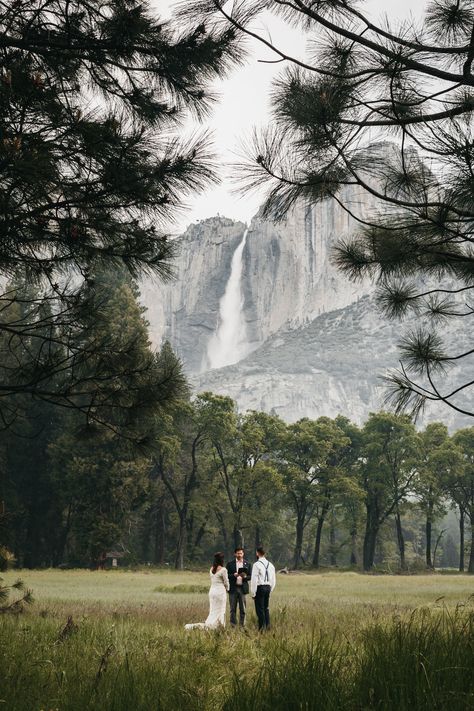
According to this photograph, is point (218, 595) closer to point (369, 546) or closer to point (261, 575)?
point (261, 575)

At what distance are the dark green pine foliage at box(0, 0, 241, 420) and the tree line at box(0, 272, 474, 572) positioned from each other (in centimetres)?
3044

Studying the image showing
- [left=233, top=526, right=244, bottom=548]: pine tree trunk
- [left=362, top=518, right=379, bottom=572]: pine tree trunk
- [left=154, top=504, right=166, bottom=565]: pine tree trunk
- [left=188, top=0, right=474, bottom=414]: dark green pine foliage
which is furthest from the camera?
[left=362, top=518, right=379, bottom=572]: pine tree trunk

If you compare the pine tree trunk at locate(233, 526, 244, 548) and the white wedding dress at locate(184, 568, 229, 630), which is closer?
the white wedding dress at locate(184, 568, 229, 630)

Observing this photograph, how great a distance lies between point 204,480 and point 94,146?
1951 inches

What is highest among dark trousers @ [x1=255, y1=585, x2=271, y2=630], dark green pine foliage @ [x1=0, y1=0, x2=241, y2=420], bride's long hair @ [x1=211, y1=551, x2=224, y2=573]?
dark green pine foliage @ [x1=0, y1=0, x2=241, y2=420]

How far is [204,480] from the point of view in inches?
2143

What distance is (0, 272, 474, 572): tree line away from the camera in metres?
41.9

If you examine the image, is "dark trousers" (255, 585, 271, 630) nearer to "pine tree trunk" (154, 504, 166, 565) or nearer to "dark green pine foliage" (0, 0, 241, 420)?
"dark green pine foliage" (0, 0, 241, 420)

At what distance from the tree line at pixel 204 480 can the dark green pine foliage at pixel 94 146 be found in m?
30.4

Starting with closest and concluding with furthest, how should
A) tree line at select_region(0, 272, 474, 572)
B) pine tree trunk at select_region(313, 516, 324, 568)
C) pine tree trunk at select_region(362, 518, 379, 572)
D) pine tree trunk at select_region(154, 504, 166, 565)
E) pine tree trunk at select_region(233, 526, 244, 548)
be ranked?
1. tree line at select_region(0, 272, 474, 572)
2. pine tree trunk at select_region(233, 526, 244, 548)
3. pine tree trunk at select_region(154, 504, 166, 565)
4. pine tree trunk at select_region(313, 516, 324, 568)
5. pine tree trunk at select_region(362, 518, 379, 572)

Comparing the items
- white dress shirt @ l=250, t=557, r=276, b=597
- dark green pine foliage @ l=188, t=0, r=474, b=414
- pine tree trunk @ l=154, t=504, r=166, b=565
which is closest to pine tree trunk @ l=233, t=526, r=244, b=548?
pine tree trunk @ l=154, t=504, r=166, b=565

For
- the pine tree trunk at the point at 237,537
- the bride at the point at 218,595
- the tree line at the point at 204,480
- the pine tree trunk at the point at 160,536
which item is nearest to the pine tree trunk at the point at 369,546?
the tree line at the point at 204,480

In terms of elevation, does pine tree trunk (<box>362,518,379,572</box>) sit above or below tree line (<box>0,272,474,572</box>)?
below

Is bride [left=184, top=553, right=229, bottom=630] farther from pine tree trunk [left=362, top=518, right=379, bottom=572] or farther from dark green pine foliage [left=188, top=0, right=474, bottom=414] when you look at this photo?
pine tree trunk [left=362, top=518, right=379, bottom=572]
